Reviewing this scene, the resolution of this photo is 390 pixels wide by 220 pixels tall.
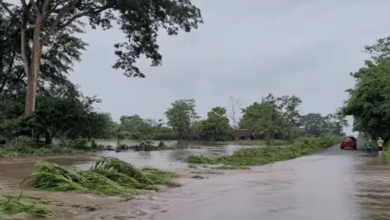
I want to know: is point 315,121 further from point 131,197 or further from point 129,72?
point 131,197

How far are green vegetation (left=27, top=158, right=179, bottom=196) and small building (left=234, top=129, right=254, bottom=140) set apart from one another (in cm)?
6692

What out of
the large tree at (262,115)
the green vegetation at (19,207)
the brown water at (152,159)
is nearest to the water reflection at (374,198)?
the green vegetation at (19,207)

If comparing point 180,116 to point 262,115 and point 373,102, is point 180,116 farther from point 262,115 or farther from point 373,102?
point 373,102

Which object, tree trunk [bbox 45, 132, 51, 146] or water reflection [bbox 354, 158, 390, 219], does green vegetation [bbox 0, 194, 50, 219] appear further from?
tree trunk [bbox 45, 132, 51, 146]

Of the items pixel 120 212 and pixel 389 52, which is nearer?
pixel 120 212

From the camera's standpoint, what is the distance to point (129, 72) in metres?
25.7

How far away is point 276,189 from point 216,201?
201 centimetres

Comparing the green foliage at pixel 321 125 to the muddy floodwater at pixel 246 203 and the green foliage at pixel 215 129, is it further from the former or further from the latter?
the muddy floodwater at pixel 246 203

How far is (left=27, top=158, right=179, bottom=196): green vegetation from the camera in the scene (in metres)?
6.48

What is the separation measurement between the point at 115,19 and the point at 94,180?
20.6 m

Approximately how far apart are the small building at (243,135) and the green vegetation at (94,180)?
66919 mm

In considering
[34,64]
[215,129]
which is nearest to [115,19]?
[34,64]

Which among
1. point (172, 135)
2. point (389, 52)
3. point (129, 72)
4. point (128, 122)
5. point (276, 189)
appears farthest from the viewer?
A: point (128, 122)

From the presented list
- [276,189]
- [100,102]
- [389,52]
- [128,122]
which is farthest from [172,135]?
[276,189]
